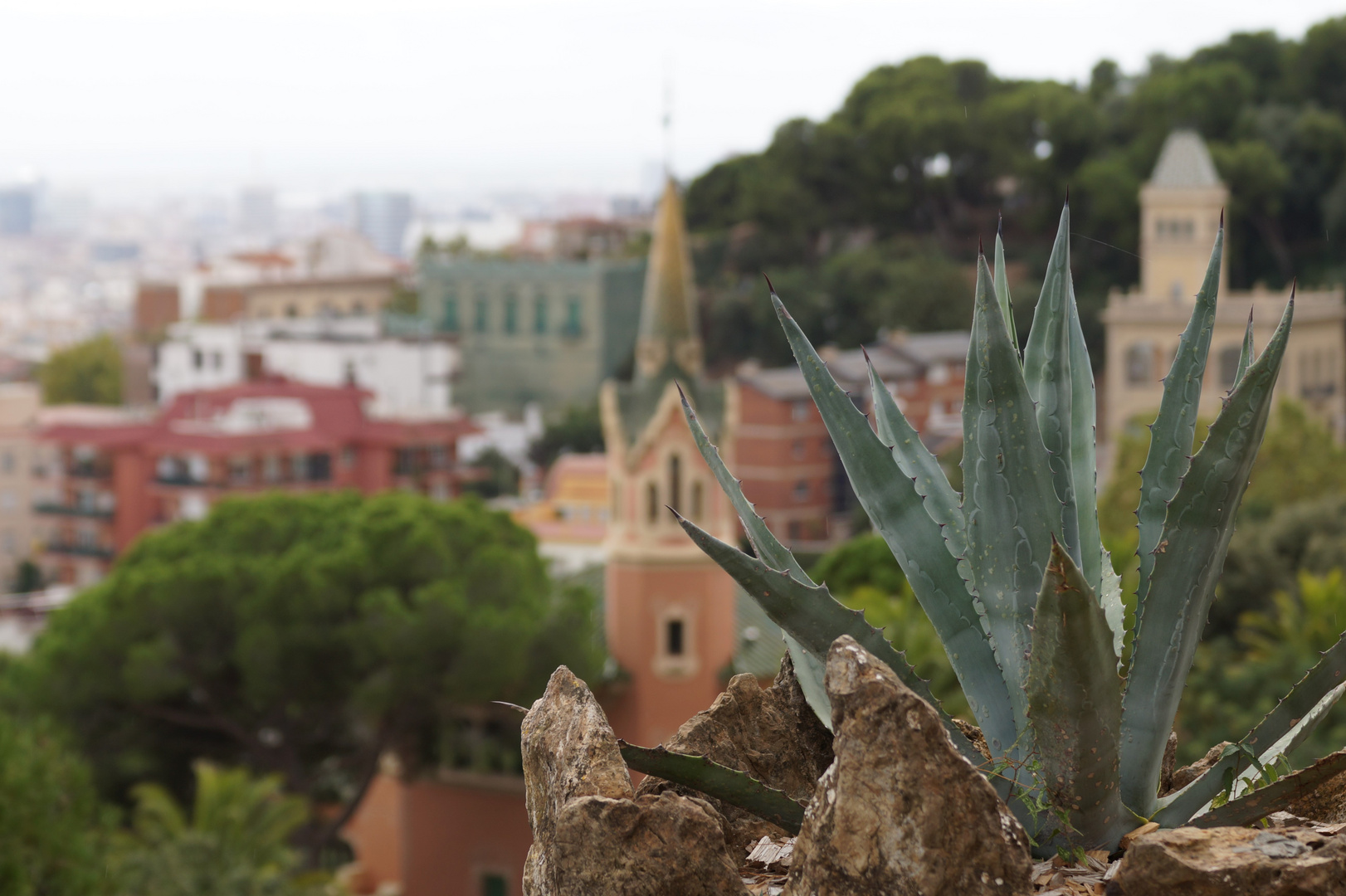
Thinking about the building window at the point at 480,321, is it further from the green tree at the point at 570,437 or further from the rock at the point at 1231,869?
the rock at the point at 1231,869

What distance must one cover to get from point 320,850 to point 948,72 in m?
36.9

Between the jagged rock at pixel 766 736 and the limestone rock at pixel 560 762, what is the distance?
0.20m

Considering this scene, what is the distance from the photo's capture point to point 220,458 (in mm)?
40188

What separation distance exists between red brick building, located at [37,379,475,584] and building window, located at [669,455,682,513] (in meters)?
19.8

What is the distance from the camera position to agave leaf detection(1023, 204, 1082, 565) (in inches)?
93.4

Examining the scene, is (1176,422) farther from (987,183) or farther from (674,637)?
(987,183)

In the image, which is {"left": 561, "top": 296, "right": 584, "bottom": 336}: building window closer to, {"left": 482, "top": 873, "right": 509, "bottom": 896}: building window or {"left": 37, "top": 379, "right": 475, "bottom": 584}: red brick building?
{"left": 37, "top": 379, "right": 475, "bottom": 584}: red brick building

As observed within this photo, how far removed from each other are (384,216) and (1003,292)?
18813cm

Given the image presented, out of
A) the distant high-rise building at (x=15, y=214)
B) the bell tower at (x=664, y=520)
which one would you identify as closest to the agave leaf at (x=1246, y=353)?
the bell tower at (x=664, y=520)

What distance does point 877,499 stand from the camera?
2348mm

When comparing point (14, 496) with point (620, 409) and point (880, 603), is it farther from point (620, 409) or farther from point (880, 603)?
point (880, 603)

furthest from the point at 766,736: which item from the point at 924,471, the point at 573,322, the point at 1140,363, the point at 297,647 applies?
the point at 573,322

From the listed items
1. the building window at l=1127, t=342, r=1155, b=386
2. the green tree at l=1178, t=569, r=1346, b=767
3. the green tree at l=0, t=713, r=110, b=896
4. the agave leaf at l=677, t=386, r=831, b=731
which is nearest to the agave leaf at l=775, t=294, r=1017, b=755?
the agave leaf at l=677, t=386, r=831, b=731

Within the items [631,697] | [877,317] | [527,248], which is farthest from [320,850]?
[527,248]
